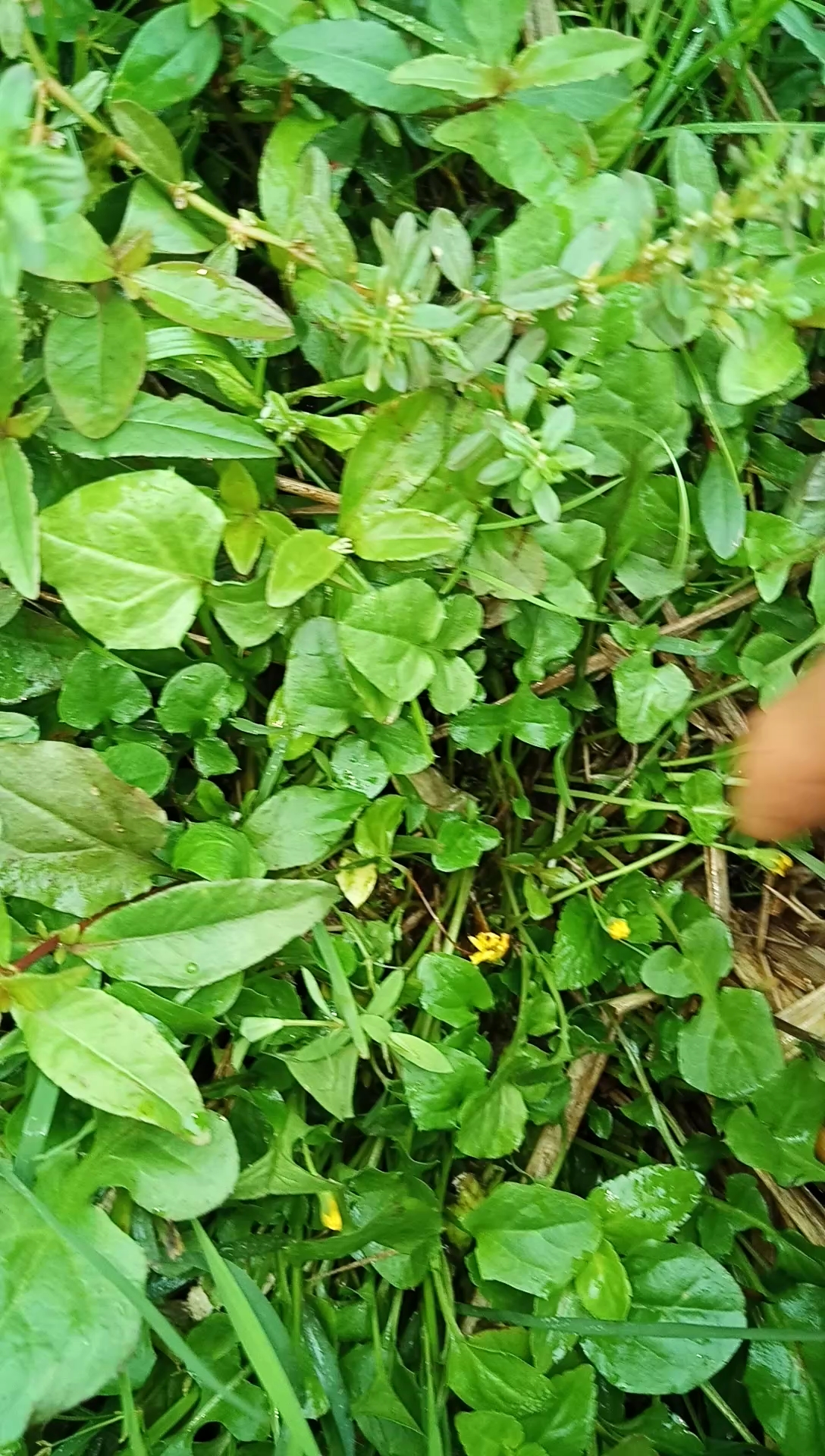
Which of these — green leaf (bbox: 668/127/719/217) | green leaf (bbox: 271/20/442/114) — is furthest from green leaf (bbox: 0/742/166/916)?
green leaf (bbox: 668/127/719/217)

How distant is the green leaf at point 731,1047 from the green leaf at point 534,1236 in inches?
5.7

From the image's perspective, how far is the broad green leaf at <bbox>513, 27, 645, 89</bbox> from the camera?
787 mm

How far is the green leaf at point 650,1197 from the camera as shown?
0.86m

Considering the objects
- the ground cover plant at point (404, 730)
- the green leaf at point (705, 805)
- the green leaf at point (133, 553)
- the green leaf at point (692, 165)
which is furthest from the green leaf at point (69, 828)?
the green leaf at point (692, 165)

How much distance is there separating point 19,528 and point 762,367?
57 centimetres

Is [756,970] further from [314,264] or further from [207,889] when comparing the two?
[314,264]

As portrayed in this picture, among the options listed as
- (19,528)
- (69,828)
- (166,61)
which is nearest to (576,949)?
(69,828)

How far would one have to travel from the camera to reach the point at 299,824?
84cm

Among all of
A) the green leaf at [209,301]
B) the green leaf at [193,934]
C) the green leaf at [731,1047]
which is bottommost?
the green leaf at [731,1047]

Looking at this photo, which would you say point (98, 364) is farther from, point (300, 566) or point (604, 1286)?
point (604, 1286)

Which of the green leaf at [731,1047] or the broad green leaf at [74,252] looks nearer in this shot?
the broad green leaf at [74,252]

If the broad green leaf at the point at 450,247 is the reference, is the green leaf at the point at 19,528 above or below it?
below

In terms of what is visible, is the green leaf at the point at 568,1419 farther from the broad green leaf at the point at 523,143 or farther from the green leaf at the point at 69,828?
the broad green leaf at the point at 523,143

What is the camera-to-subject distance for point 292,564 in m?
0.80
